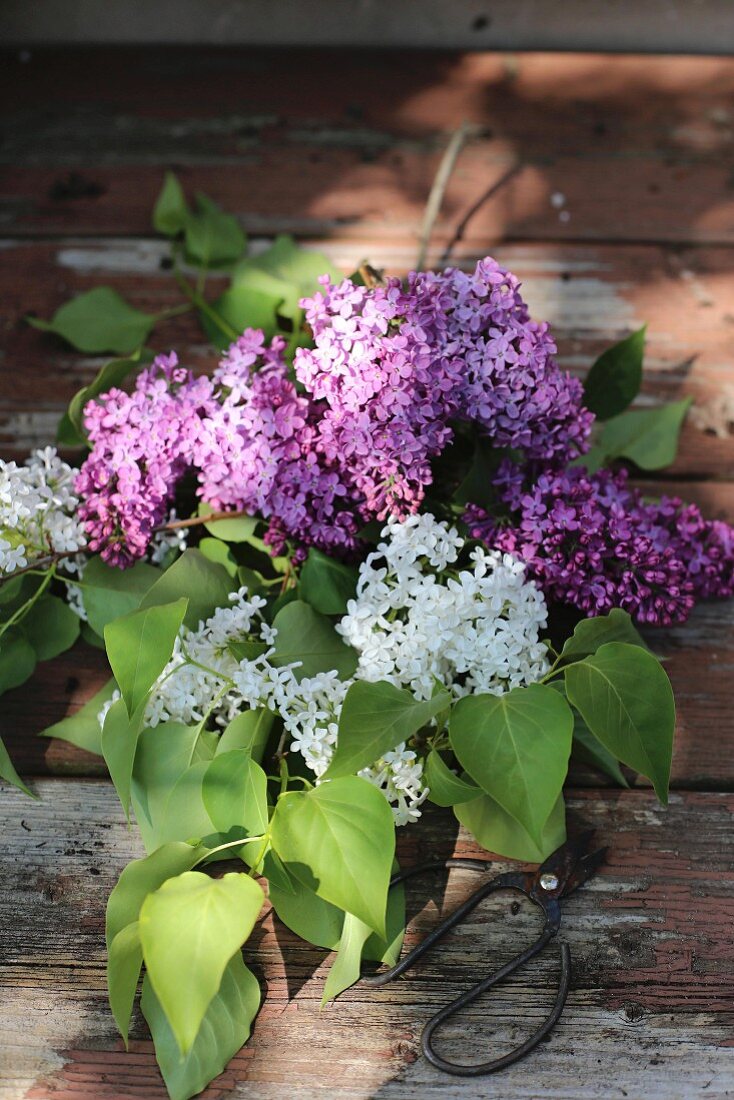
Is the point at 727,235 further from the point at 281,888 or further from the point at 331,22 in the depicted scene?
the point at 281,888

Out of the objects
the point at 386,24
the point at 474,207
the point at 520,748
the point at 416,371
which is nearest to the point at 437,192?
the point at 474,207

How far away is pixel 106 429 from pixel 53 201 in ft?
1.86

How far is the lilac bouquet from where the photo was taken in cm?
65

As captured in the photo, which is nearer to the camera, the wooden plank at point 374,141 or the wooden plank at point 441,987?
the wooden plank at point 441,987

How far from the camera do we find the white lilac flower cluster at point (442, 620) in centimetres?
71

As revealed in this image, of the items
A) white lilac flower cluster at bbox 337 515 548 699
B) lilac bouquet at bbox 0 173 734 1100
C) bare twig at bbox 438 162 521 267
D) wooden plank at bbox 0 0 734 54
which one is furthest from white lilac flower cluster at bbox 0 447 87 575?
wooden plank at bbox 0 0 734 54

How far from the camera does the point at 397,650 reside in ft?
2.35

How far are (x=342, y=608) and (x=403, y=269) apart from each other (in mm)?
540

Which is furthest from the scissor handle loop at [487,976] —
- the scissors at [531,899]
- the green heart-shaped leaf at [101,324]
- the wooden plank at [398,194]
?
the wooden plank at [398,194]

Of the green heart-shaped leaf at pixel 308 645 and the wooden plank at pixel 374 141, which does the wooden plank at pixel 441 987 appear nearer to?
the green heart-shaped leaf at pixel 308 645

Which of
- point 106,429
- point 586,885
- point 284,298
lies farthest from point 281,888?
point 284,298

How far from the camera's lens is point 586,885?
771 mm

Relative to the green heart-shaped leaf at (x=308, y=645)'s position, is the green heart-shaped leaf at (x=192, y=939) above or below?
below

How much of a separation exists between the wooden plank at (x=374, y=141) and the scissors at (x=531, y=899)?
74cm
